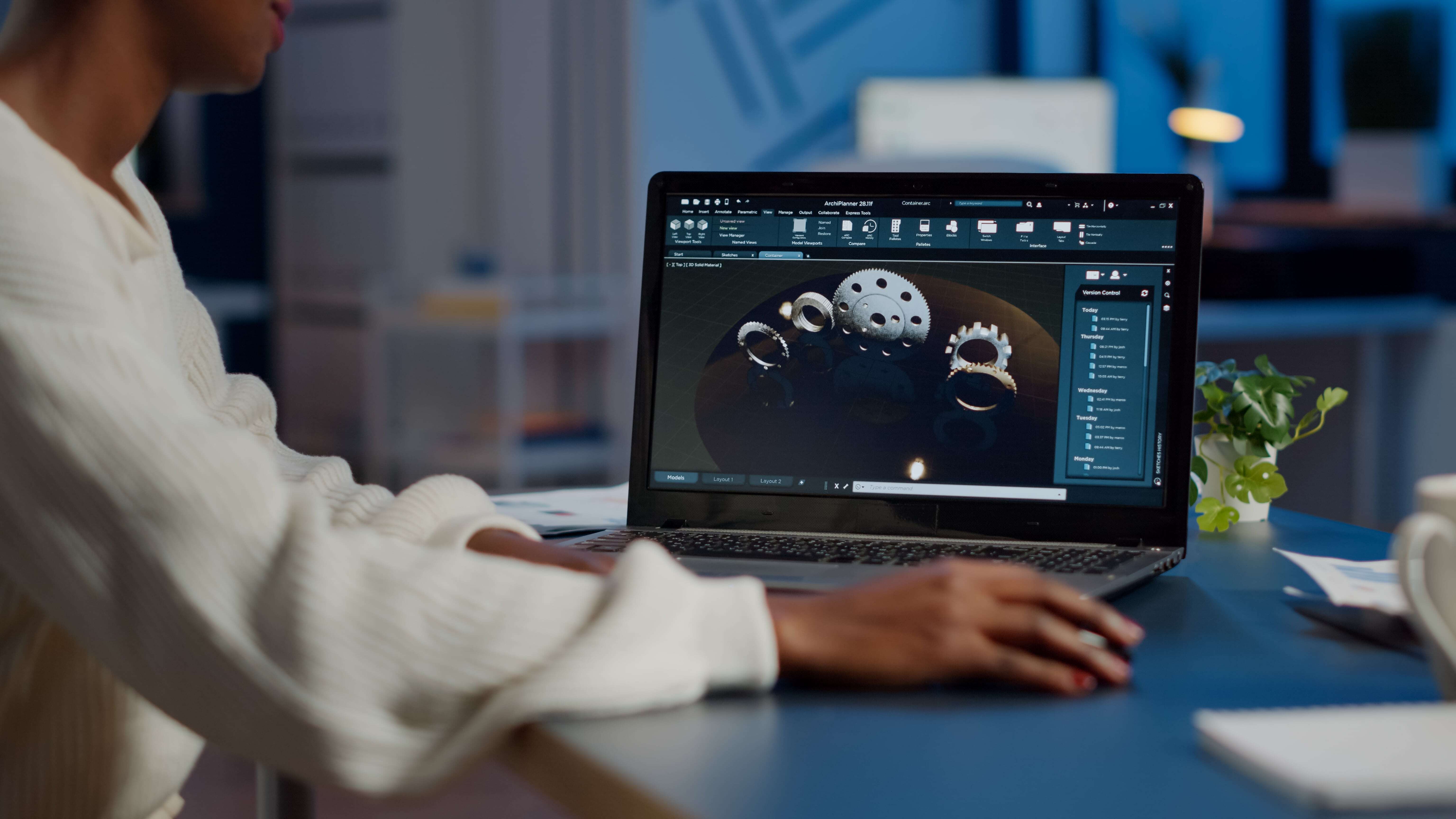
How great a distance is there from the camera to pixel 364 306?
4.47m

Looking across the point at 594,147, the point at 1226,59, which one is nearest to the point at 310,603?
the point at 594,147

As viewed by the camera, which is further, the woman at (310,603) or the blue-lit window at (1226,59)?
the blue-lit window at (1226,59)

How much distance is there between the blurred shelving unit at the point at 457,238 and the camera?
4129mm

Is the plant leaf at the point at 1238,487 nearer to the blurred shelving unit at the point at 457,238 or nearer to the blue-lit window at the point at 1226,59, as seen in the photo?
the blurred shelving unit at the point at 457,238

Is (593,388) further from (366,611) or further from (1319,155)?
(366,611)

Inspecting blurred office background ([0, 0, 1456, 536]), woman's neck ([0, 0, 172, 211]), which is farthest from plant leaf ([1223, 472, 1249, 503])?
blurred office background ([0, 0, 1456, 536])

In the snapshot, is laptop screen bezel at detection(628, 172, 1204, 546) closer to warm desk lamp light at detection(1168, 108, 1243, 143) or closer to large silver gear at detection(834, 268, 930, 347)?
large silver gear at detection(834, 268, 930, 347)

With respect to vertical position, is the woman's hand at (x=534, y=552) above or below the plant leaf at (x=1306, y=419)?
below

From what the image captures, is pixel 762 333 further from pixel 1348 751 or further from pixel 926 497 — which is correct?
pixel 1348 751

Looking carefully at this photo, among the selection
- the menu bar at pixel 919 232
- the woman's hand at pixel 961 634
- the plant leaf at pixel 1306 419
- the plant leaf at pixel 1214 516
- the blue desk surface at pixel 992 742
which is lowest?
the blue desk surface at pixel 992 742

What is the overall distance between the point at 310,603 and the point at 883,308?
541mm

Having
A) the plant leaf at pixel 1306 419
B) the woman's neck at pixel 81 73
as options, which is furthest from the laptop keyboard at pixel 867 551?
the woman's neck at pixel 81 73

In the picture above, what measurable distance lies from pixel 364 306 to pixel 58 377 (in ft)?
13.1

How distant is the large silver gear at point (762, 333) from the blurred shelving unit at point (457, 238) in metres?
3.04
